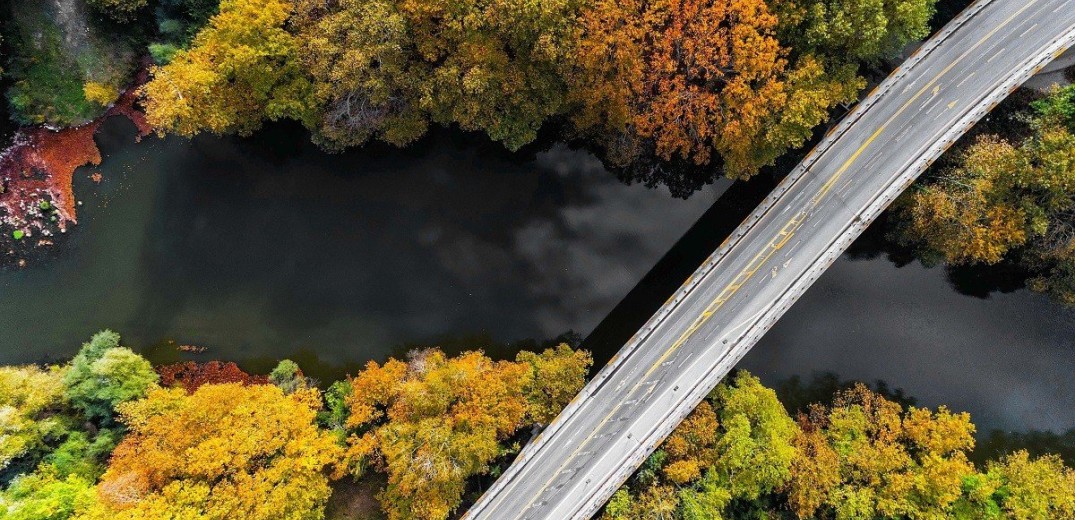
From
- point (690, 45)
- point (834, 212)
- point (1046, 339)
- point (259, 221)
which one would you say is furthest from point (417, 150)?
point (1046, 339)

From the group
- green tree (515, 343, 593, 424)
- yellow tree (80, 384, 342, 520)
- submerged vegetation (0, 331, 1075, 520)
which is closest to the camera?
yellow tree (80, 384, 342, 520)

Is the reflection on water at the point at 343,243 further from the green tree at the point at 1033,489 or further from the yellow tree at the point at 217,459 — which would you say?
the green tree at the point at 1033,489

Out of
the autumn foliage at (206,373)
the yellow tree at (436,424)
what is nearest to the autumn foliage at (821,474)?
the yellow tree at (436,424)

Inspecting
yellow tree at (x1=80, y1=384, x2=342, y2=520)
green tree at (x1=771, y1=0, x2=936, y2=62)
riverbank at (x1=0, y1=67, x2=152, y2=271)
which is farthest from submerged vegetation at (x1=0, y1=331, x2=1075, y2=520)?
green tree at (x1=771, y1=0, x2=936, y2=62)

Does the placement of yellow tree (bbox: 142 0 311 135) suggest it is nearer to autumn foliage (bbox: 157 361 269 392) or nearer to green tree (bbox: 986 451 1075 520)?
autumn foliage (bbox: 157 361 269 392)

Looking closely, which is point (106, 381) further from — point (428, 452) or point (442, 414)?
point (442, 414)
